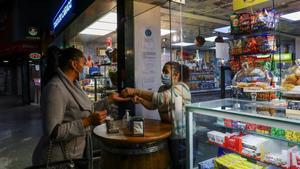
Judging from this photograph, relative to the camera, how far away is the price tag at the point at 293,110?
1.33m

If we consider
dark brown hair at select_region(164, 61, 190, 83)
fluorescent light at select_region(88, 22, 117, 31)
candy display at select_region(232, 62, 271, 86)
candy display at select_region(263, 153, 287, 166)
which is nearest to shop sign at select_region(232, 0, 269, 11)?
candy display at select_region(232, 62, 271, 86)

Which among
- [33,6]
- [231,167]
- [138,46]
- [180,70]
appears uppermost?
[33,6]

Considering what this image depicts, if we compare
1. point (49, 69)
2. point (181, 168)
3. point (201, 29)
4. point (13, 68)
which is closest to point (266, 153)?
point (181, 168)

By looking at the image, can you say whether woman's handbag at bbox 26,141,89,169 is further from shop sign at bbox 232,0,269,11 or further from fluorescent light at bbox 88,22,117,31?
fluorescent light at bbox 88,22,117,31

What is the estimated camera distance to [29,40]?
1118 cm

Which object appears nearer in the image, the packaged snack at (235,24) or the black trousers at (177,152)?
the black trousers at (177,152)

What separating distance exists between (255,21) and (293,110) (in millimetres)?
1618

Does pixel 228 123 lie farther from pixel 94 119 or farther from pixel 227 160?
pixel 94 119

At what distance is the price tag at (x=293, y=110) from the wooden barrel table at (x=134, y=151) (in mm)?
959

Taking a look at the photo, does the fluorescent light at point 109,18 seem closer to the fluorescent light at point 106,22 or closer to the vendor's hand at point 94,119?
the fluorescent light at point 106,22

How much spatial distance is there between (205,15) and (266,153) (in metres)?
4.06

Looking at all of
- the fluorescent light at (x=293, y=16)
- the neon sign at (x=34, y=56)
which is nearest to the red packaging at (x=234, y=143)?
the fluorescent light at (x=293, y=16)

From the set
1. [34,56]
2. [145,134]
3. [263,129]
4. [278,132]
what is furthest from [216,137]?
[34,56]

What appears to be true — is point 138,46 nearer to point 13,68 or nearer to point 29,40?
point 29,40
